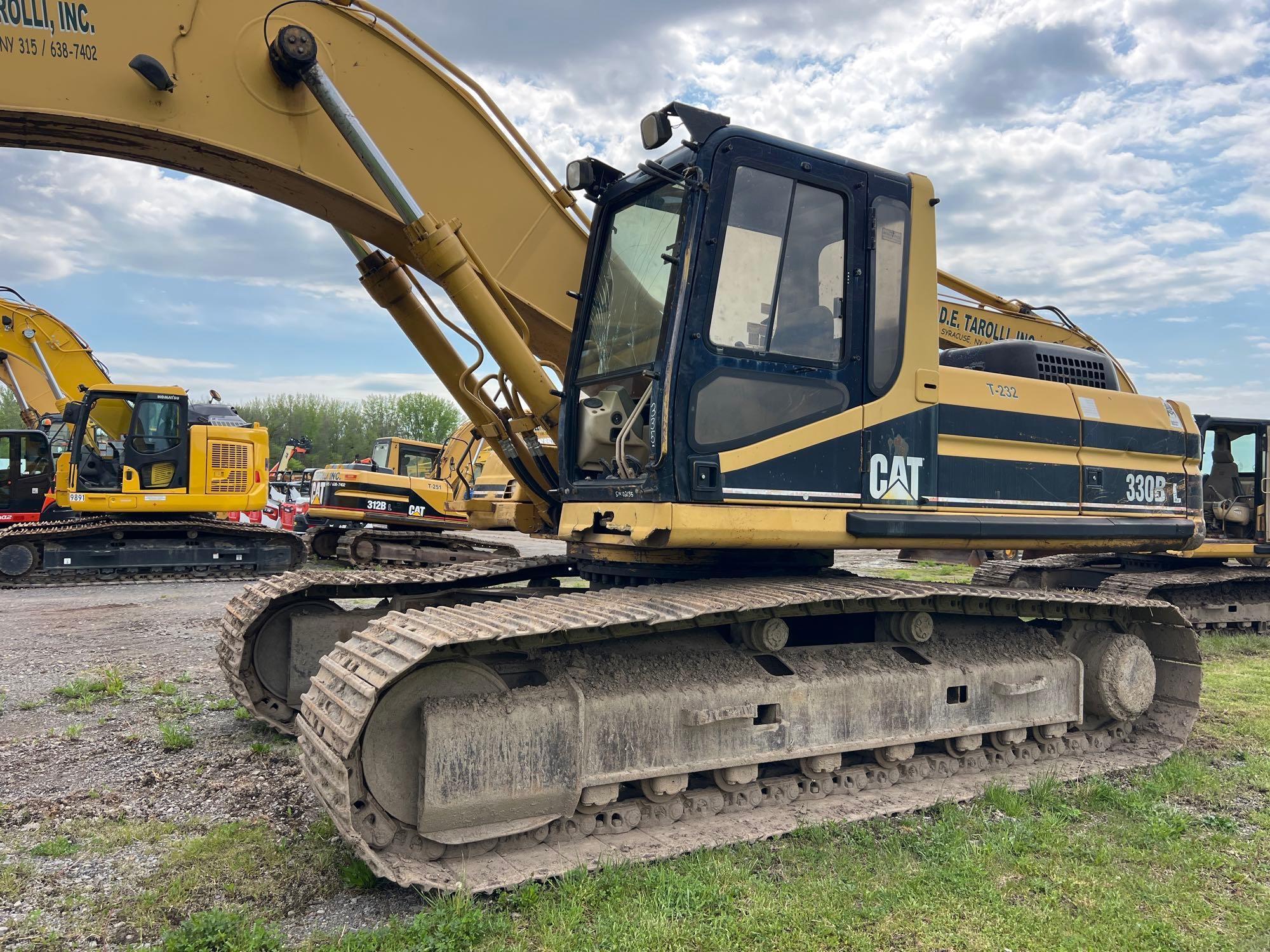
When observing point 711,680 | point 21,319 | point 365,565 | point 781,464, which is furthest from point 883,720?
point 21,319

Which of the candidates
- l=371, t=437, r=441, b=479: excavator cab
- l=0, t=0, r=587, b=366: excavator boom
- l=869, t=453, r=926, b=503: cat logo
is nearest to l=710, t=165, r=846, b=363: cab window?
l=869, t=453, r=926, b=503: cat logo

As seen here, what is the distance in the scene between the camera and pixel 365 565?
17359 millimetres

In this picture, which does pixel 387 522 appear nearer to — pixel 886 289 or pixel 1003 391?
pixel 1003 391

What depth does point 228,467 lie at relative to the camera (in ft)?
51.0

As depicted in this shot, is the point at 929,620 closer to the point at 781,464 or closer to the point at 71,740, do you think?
the point at 781,464

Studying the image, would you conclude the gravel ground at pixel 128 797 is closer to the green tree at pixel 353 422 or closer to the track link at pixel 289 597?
the track link at pixel 289 597

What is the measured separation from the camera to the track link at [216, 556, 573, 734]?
5.51m

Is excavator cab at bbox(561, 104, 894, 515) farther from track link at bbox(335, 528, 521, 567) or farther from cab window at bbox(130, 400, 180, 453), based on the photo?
cab window at bbox(130, 400, 180, 453)

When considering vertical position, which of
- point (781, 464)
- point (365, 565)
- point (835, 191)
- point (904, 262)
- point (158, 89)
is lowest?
point (365, 565)

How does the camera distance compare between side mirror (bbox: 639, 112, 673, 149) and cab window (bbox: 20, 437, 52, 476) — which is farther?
cab window (bbox: 20, 437, 52, 476)

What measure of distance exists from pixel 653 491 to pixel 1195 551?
31.3ft

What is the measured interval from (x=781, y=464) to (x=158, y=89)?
3.46m

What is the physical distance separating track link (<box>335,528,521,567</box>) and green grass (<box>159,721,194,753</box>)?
1088cm

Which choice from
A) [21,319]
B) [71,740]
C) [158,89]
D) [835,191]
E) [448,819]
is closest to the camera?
[448,819]
